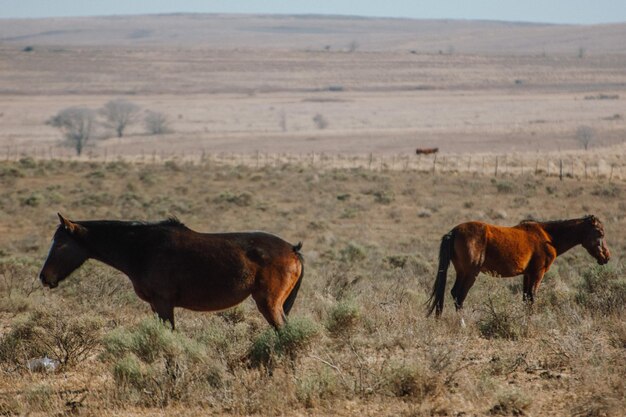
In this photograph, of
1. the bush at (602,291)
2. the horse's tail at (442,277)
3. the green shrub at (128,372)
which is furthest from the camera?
the horse's tail at (442,277)

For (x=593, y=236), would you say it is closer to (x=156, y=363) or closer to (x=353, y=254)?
(x=156, y=363)

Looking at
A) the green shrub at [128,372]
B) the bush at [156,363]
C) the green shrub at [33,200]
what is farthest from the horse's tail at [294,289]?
the green shrub at [33,200]

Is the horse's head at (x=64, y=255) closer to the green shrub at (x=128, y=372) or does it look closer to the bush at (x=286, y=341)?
the green shrub at (x=128, y=372)

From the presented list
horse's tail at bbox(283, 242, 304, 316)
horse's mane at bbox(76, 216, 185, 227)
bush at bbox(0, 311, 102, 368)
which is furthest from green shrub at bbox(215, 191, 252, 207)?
horse's tail at bbox(283, 242, 304, 316)

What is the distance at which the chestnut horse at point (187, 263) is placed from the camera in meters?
8.05

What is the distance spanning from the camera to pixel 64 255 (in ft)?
27.6

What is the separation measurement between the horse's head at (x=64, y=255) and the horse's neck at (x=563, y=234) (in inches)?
247

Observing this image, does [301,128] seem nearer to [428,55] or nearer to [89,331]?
[89,331]

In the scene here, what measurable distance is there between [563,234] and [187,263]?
5.76 m

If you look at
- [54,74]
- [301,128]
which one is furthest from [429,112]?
[54,74]

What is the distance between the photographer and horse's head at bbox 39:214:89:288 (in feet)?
27.6

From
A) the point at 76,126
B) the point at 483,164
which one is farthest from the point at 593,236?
the point at 76,126

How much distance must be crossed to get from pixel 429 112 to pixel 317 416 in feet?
317

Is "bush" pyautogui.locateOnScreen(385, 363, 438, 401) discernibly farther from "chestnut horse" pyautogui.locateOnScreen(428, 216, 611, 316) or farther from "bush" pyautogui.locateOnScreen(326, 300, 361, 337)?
"chestnut horse" pyautogui.locateOnScreen(428, 216, 611, 316)
